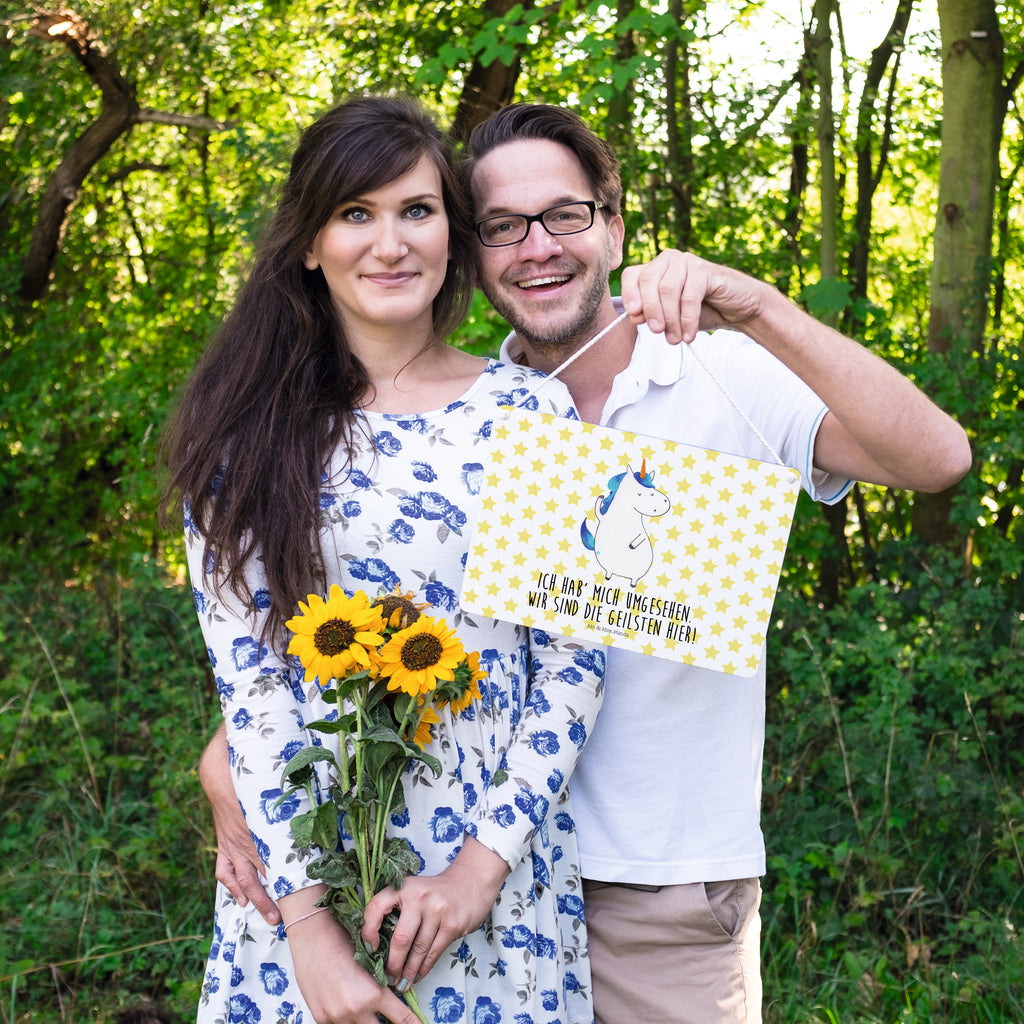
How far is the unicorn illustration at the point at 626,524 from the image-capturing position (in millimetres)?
1627

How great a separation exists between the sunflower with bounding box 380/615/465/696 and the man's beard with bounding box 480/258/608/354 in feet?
2.81

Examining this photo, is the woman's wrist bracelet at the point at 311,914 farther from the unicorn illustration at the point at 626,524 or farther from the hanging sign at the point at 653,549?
the unicorn illustration at the point at 626,524

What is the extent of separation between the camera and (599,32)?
4.40 metres

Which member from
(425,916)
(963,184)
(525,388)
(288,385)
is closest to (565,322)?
(525,388)

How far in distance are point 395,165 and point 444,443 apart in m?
0.50

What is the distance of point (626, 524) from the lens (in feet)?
5.35

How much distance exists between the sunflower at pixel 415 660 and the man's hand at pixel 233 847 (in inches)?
21.2

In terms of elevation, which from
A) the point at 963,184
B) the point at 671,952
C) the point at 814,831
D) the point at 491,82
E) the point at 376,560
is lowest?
the point at 814,831

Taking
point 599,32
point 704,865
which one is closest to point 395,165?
point 704,865

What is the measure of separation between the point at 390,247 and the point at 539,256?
15.6 inches

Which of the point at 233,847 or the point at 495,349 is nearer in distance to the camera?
the point at 233,847

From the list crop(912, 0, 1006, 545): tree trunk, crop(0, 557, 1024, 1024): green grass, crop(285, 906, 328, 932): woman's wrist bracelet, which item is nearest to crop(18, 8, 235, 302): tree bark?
crop(0, 557, 1024, 1024): green grass

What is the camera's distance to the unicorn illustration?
5.34ft

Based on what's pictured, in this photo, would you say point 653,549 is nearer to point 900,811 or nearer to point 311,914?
point 311,914
